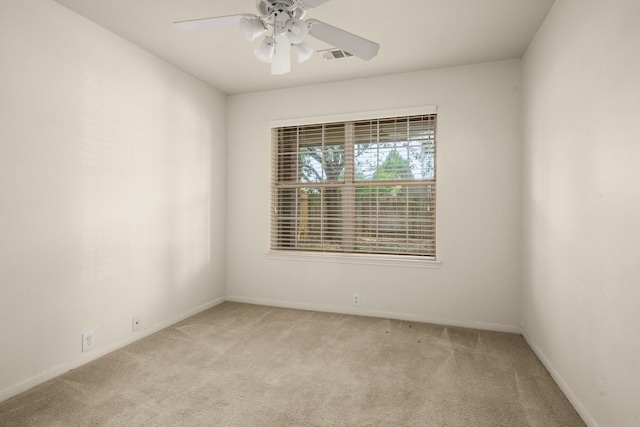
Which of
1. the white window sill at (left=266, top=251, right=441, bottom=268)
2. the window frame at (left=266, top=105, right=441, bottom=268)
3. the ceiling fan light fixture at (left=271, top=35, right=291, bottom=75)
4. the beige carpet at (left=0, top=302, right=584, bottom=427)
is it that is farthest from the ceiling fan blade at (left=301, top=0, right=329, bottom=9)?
the white window sill at (left=266, top=251, right=441, bottom=268)

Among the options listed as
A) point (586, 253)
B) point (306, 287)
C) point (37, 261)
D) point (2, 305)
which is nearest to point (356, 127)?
point (306, 287)

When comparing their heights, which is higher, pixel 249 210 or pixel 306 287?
pixel 249 210

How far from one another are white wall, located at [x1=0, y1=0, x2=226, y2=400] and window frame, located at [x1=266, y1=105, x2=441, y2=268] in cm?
88

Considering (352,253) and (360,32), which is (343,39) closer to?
(360,32)

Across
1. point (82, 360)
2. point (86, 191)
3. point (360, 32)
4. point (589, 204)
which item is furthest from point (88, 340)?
point (589, 204)

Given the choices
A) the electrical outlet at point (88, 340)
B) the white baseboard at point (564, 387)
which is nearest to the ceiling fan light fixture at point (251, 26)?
the electrical outlet at point (88, 340)

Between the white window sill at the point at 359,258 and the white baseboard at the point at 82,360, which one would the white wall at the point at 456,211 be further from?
the white baseboard at the point at 82,360

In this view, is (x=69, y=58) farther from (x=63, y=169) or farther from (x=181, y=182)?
(x=181, y=182)

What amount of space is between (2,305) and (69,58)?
5.71ft

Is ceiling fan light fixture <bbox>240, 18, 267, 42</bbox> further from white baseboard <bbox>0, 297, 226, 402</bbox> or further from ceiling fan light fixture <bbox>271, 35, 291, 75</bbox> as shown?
white baseboard <bbox>0, 297, 226, 402</bbox>

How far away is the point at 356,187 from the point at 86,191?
255cm

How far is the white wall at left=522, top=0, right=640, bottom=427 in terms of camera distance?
1555mm

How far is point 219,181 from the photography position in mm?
4270

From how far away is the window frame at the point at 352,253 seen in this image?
3.61 meters
